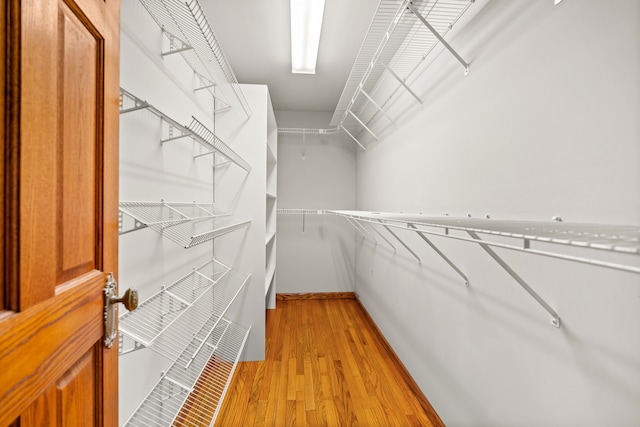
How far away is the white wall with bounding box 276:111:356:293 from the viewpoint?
11.8 feet

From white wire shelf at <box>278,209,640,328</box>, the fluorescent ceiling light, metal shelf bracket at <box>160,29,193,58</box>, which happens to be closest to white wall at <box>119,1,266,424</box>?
metal shelf bracket at <box>160,29,193,58</box>

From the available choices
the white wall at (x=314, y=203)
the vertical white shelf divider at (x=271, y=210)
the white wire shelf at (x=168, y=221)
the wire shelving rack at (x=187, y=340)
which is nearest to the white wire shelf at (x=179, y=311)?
the wire shelving rack at (x=187, y=340)

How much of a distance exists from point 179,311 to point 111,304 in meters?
0.73

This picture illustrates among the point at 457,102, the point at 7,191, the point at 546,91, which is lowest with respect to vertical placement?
the point at 7,191

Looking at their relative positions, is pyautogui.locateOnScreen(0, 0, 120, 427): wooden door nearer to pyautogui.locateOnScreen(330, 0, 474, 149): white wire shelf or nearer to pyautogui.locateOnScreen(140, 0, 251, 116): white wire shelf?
pyautogui.locateOnScreen(140, 0, 251, 116): white wire shelf

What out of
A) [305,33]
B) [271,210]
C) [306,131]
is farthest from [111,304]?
[306,131]

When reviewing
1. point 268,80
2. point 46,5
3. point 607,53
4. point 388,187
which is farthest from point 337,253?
point 46,5

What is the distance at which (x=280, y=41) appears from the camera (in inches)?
84.1

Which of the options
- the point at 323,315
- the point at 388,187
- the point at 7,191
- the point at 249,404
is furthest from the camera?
the point at 323,315

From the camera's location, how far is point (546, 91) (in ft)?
2.86

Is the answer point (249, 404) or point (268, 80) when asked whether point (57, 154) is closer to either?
point (249, 404)

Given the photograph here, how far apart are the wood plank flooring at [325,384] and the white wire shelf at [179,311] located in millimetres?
502

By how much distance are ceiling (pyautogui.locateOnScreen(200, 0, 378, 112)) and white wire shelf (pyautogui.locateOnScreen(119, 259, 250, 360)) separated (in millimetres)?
1620

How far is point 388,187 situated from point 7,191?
223 cm
